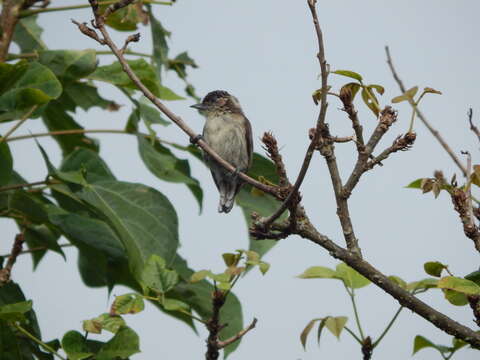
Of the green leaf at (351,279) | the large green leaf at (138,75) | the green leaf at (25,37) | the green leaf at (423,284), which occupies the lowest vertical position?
the green leaf at (351,279)

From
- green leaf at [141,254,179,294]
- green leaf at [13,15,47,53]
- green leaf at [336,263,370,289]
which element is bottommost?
green leaf at [141,254,179,294]

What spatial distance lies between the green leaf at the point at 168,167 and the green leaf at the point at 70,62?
2.08ft

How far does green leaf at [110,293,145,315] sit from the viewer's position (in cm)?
272

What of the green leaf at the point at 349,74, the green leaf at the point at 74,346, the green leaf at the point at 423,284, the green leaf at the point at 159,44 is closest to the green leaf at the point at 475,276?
the green leaf at the point at 423,284

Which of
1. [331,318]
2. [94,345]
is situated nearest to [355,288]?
[331,318]

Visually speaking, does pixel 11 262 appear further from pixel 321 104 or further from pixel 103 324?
pixel 321 104

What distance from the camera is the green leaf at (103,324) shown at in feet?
8.95

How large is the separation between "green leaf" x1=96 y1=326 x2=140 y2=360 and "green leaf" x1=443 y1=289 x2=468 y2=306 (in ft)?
3.87

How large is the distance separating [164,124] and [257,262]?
2353mm

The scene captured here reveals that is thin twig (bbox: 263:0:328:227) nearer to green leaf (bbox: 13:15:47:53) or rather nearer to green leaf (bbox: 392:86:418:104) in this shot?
green leaf (bbox: 392:86:418:104)

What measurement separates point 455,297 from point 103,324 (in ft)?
4.31

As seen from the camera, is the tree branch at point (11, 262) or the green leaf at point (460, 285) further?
the tree branch at point (11, 262)

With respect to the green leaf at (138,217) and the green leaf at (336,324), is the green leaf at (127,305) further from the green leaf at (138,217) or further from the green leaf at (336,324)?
the green leaf at (138,217)

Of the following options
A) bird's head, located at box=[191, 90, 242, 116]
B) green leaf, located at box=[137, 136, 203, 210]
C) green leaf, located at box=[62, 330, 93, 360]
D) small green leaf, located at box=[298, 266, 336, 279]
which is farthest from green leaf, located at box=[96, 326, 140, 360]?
bird's head, located at box=[191, 90, 242, 116]
